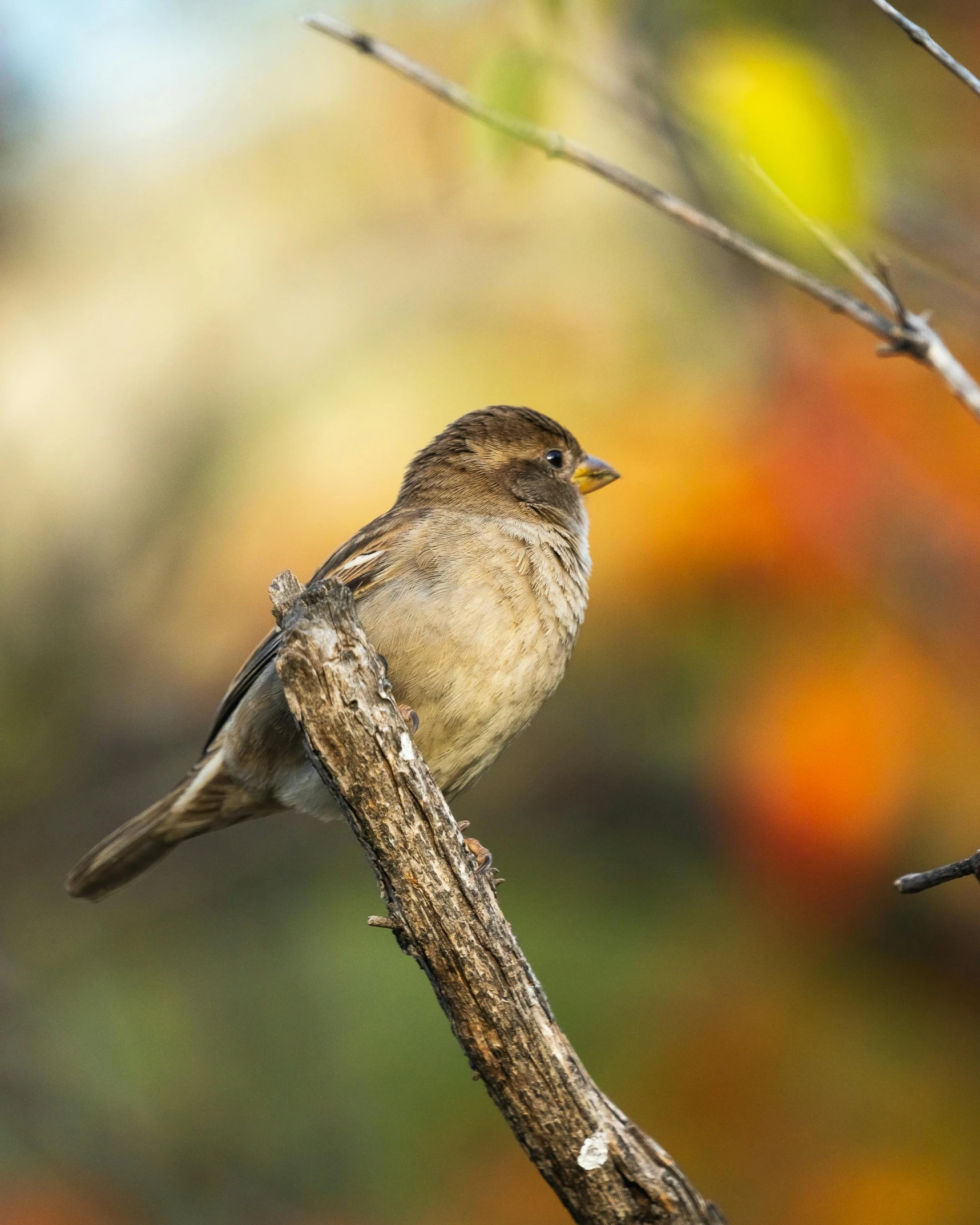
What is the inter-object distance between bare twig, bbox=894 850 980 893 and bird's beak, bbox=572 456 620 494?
2927 millimetres

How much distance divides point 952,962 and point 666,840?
5.67ft

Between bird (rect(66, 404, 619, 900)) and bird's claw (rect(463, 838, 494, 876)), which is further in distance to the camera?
bird (rect(66, 404, 619, 900))

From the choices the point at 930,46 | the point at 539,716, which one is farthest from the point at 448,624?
the point at 539,716

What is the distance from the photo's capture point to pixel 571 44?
9.75 ft

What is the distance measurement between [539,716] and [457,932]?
505 cm

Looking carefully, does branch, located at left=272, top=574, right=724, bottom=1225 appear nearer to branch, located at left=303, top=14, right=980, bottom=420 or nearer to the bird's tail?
branch, located at left=303, top=14, right=980, bottom=420

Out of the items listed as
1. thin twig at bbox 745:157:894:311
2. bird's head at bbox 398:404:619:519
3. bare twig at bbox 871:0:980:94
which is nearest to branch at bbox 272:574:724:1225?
thin twig at bbox 745:157:894:311

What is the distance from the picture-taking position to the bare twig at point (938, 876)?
2191 mm

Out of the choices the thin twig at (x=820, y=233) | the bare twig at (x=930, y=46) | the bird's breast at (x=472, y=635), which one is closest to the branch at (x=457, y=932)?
the bird's breast at (x=472, y=635)

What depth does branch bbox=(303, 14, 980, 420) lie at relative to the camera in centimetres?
260

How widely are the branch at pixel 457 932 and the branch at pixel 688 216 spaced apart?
1099 millimetres

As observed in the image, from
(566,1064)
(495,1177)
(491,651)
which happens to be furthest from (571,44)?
(495,1177)

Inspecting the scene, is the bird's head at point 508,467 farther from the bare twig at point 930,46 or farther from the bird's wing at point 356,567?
the bare twig at point 930,46

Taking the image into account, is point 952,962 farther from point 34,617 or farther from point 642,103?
point 34,617
